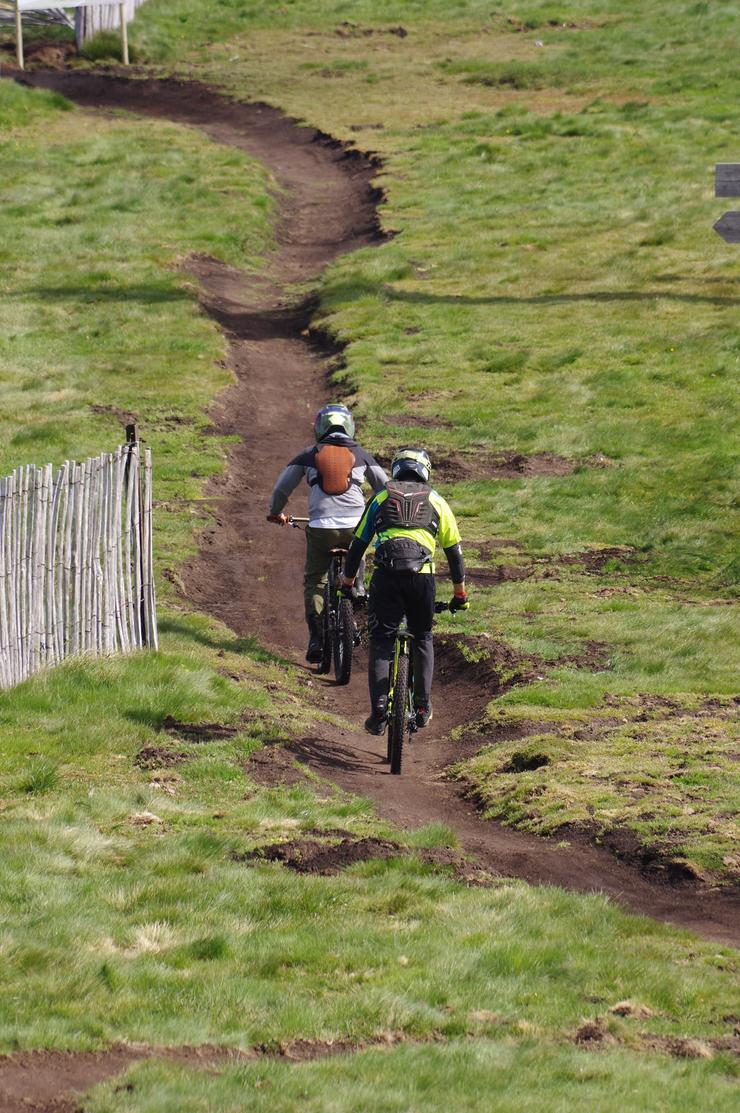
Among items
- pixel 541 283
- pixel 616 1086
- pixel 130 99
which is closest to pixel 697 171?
pixel 541 283

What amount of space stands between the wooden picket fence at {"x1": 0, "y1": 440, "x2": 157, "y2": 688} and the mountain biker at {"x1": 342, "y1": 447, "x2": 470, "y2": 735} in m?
2.31

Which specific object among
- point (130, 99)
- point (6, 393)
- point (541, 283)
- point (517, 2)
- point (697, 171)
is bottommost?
point (6, 393)

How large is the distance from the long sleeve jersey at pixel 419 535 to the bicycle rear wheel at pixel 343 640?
145cm

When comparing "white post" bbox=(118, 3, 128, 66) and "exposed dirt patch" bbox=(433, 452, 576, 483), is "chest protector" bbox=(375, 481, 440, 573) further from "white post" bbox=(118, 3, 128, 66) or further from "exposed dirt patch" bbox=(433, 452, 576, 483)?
"white post" bbox=(118, 3, 128, 66)

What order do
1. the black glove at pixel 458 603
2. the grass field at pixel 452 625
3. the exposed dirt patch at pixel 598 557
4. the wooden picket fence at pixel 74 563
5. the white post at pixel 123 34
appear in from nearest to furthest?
the grass field at pixel 452 625 < the wooden picket fence at pixel 74 563 < the black glove at pixel 458 603 < the exposed dirt patch at pixel 598 557 < the white post at pixel 123 34

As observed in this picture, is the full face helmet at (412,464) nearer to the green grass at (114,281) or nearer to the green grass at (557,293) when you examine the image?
the green grass at (557,293)

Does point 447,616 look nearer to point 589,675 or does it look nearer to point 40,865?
point 589,675

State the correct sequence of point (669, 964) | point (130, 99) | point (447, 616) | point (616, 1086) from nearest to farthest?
point (616, 1086), point (669, 964), point (447, 616), point (130, 99)

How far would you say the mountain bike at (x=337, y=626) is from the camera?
13.9 m

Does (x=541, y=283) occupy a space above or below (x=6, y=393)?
above

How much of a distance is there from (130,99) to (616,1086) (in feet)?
136

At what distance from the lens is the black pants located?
Answer: 11602 millimetres

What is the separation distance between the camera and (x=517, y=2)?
5400 cm

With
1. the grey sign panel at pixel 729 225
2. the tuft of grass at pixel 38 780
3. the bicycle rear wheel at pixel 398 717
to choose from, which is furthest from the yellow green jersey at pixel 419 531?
the grey sign panel at pixel 729 225
